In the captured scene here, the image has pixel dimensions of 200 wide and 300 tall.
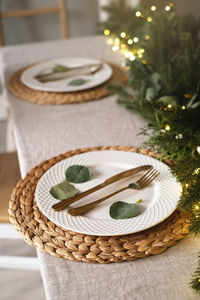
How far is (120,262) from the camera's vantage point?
0.58m

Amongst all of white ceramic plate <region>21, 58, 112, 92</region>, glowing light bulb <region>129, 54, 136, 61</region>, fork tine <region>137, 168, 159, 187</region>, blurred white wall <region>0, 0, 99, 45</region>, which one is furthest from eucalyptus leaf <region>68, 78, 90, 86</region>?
blurred white wall <region>0, 0, 99, 45</region>

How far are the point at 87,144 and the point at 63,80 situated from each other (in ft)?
1.13

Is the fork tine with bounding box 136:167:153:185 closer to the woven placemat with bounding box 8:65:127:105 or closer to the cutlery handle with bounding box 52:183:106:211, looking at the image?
the cutlery handle with bounding box 52:183:106:211

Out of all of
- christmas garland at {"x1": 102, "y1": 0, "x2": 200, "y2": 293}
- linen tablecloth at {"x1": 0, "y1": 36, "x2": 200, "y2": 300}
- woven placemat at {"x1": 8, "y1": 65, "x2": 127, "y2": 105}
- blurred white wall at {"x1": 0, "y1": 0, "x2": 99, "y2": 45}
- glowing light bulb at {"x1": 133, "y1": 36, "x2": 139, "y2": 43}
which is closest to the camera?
linen tablecloth at {"x1": 0, "y1": 36, "x2": 200, "y2": 300}

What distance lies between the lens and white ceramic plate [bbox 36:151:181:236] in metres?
0.60

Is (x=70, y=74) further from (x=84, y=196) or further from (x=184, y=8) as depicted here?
(x=184, y=8)

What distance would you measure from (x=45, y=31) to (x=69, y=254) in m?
2.75

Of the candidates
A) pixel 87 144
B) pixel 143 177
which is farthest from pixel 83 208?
pixel 87 144

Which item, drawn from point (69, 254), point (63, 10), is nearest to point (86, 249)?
point (69, 254)

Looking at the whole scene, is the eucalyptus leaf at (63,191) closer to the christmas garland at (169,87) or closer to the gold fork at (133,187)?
the gold fork at (133,187)

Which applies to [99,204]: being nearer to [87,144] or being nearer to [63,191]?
[63,191]

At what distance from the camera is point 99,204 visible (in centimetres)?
66

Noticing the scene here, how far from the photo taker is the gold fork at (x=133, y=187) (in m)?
0.63

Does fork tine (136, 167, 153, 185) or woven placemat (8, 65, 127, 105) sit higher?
woven placemat (8, 65, 127, 105)
